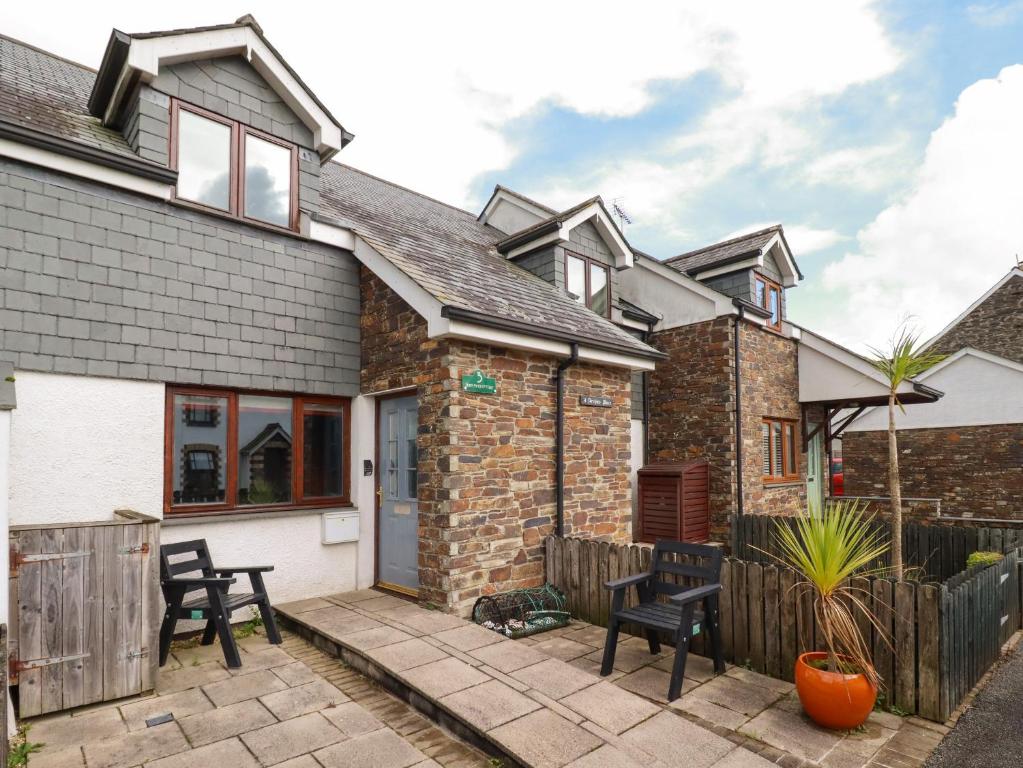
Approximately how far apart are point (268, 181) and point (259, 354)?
223 centimetres

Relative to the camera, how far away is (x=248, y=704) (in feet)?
14.5

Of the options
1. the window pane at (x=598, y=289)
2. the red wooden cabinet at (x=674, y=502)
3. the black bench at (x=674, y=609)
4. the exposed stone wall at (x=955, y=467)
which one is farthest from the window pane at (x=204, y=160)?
the exposed stone wall at (x=955, y=467)

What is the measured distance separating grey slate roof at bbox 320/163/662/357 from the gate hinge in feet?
11.3

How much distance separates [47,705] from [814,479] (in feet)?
47.0

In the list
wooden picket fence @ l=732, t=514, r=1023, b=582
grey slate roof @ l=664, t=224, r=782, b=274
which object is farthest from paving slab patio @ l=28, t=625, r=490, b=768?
grey slate roof @ l=664, t=224, r=782, b=274

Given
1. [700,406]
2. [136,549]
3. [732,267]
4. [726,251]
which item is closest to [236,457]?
[136,549]

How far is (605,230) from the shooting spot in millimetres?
11125

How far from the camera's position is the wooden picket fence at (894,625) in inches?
168

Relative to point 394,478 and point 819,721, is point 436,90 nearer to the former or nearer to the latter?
Result: point 394,478

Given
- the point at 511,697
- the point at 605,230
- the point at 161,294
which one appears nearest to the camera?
the point at 511,697

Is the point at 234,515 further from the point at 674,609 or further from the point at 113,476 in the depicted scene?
the point at 674,609

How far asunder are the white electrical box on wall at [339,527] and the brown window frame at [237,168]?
3584mm

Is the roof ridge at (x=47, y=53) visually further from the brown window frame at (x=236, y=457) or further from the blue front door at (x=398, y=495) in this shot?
the blue front door at (x=398, y=495)

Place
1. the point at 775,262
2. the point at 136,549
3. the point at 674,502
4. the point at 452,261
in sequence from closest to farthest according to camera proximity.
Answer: the point at 136,549 → the point at 452,261 → the point at 674,502 → the point at 775,262
